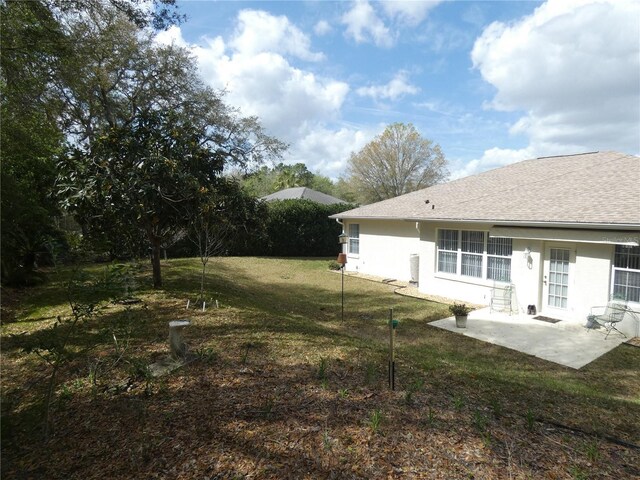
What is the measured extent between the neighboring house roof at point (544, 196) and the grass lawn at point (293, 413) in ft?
14.5

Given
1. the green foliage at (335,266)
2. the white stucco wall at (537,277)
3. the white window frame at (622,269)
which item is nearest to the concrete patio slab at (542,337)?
the white stucco wall at (537,277)

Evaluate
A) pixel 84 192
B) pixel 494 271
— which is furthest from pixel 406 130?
pixel 84 192

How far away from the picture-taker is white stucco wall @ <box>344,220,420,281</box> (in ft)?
55.0

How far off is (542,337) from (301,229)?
1794 centimetres

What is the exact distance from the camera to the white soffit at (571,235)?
8458 mm

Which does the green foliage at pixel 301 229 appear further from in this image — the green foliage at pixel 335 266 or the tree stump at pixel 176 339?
the tree stump at pixel 176 339

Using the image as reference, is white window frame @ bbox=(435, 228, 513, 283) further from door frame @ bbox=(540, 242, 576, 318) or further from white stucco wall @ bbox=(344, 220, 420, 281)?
white stucco wall @ bbox=(344, 220, 420, 281)

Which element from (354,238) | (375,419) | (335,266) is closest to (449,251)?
(354,238)

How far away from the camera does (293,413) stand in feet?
12.0

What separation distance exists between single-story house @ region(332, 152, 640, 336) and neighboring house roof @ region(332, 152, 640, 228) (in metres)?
0.03

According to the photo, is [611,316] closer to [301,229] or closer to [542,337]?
[542,337]

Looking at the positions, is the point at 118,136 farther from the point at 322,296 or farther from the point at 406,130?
the point at 406,130

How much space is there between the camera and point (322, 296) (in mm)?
13367

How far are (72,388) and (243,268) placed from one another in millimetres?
15122
